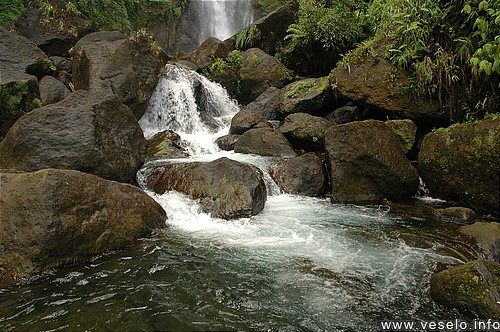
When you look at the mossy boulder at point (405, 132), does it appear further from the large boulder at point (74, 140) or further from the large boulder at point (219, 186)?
the large boulder at point (74, 140)

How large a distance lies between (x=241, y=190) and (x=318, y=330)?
13.1 feet

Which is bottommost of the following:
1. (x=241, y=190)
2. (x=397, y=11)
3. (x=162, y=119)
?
(x=241, y=190)

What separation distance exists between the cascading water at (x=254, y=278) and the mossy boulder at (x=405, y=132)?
2.82 meters

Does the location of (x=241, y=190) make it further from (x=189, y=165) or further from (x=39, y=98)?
(x=39, y=98)

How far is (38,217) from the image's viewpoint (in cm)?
414

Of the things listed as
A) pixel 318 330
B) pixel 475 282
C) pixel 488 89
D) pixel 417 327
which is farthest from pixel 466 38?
pixel 318 330

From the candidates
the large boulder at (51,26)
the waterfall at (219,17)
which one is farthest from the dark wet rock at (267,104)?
the waterfall at (219,17)

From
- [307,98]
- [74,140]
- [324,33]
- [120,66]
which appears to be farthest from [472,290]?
[324,33]

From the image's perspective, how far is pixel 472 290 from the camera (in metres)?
3.21

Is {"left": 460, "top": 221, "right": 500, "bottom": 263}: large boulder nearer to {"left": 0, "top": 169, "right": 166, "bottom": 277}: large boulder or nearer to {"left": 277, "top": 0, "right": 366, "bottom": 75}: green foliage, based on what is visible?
{"left": 0, "top": 169, "right": 166, "bottom": 277}: large boulder

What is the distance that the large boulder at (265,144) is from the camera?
33.9 ft

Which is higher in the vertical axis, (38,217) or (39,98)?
(39,98)

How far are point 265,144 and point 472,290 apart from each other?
309 inches

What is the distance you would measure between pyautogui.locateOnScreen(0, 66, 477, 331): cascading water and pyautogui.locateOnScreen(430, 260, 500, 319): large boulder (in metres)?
0.15
